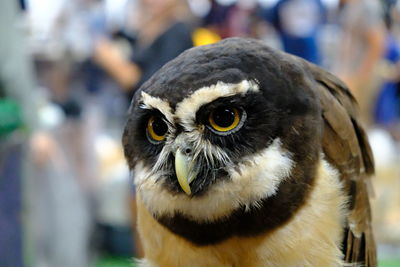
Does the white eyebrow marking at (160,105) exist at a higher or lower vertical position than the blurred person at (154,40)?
lower

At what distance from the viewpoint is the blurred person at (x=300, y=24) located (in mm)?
4367

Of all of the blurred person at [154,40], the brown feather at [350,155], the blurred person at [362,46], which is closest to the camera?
the brown feather at [350,155]

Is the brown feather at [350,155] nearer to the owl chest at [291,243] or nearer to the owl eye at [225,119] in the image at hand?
the owl chest at [291,243]

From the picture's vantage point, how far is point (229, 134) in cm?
149

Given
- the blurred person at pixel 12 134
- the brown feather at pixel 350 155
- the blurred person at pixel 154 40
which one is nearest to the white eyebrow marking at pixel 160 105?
the brown feather at pixel 350 155

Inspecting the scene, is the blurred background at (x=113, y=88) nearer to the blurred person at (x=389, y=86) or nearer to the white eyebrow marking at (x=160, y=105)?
the blurred person at (x=389, y=86)

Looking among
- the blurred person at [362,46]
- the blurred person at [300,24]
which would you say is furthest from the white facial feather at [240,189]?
the blurred person at [300,24]

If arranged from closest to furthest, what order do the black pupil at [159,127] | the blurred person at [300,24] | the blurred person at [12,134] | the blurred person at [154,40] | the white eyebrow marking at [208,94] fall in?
the white eyebrow marking at [208,94], the black pupil at [159,127], the blurred person at [12,134], the blurred person at [154,40], the blurred person at [300,24]

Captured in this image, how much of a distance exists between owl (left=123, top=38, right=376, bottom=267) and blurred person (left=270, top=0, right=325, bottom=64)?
275cm

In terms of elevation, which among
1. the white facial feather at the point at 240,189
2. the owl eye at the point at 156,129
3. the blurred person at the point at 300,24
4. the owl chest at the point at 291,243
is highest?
the blurred person at the point at 300,24

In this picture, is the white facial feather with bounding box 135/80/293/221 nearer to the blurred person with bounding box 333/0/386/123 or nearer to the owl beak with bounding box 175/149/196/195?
the owl beak with bounding box 175/149/196/195

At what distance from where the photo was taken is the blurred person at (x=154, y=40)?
3178 mm

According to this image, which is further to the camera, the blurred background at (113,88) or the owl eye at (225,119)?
the blurred background at (113,88)

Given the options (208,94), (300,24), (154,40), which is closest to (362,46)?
(300,24)
